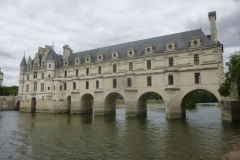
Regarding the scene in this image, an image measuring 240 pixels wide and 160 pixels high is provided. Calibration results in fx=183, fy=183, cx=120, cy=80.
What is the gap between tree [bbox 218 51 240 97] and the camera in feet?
76.0

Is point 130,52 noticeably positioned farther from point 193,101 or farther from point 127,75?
point 193,101

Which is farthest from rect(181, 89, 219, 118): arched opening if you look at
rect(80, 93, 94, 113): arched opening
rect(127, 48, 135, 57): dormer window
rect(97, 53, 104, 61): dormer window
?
rect(80, 93, 94, 113): arched opening

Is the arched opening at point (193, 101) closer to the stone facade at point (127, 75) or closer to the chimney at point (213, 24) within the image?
the stone facade at point (127, 75)

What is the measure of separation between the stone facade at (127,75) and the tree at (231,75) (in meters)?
0.97

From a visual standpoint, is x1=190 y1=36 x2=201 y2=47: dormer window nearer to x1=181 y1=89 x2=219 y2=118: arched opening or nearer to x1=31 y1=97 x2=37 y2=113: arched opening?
x1=181 y1=89 x2=219 y2=118: arched opening

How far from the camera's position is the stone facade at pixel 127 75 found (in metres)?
26.5

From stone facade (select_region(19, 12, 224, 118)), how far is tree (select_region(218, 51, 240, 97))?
3.18 feet

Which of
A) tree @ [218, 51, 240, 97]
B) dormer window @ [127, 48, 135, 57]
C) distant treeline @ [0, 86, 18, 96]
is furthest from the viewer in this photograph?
distant treeline @ [0, 86, 18, 96]

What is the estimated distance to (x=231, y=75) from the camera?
24.2 metres

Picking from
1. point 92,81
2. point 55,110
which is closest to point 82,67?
point 92,81

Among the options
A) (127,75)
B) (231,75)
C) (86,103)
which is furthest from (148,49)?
(86,103)

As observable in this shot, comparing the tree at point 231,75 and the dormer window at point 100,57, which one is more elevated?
the dormer window at point 100,57

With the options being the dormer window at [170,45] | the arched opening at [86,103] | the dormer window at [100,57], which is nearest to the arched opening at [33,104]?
the arched opening at [86,103]

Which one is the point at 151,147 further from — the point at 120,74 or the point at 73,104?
the point at 73,104
